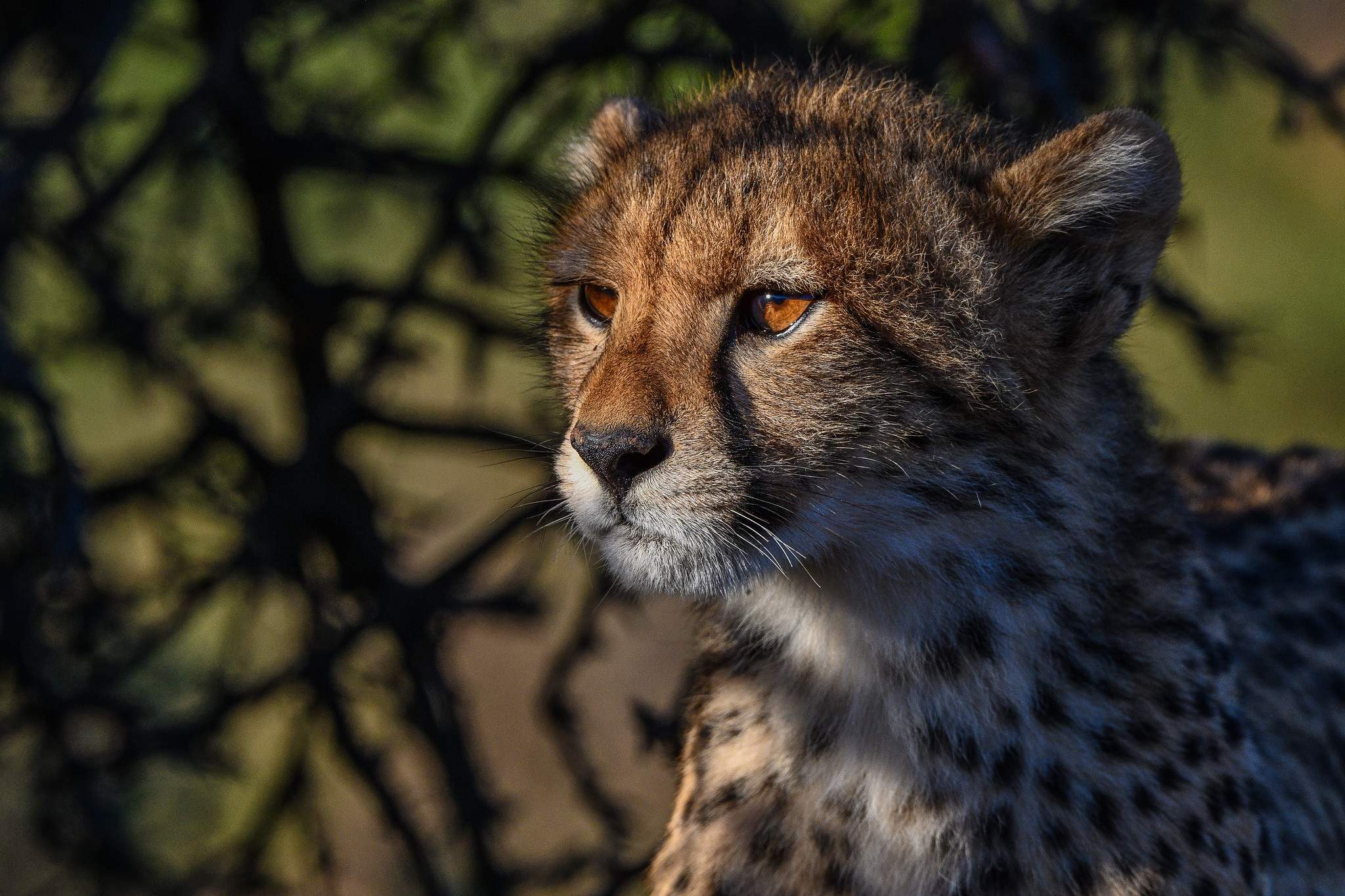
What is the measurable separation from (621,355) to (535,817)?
12.0ft

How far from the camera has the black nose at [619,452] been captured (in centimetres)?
152

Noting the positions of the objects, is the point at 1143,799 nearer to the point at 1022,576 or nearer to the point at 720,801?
the point at 1022,576

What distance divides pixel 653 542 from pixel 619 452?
0.46 feet

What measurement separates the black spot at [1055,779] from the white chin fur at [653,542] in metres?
0.43

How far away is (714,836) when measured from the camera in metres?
1.78

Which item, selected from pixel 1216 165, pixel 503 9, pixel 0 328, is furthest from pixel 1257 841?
pixel 1216 165

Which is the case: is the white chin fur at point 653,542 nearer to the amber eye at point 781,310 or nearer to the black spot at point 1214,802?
the amber eye at point 781,310

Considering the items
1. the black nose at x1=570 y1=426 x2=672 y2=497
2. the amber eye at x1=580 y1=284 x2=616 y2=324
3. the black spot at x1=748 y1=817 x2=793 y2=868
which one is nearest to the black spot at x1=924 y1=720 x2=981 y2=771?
the black spot at x1=748 y1=817 x2=793 y2=868

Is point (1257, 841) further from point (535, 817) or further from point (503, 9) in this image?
point (535, 817)

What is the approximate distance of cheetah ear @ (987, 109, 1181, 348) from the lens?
1619 millimetres

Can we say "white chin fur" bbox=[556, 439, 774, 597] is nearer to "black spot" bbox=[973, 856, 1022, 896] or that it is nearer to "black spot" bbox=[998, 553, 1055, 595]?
"black spot" bbox=[998, 553, 1055, 595]

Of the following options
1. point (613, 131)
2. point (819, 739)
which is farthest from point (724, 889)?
point (613, 131)

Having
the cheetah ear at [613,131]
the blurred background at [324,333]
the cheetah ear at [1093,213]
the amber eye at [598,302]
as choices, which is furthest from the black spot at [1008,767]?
the cheetah ear at [613,131]

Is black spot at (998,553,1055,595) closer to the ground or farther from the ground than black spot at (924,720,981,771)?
farther from the ground
